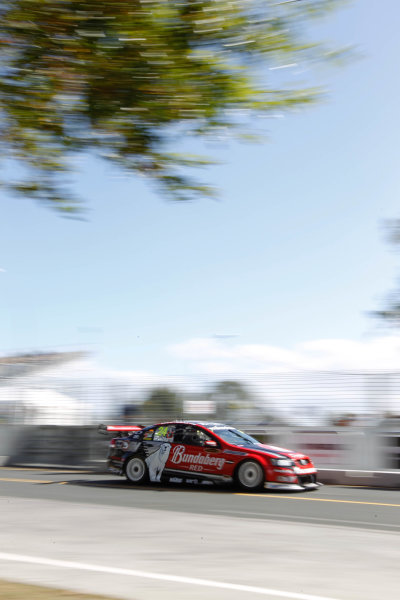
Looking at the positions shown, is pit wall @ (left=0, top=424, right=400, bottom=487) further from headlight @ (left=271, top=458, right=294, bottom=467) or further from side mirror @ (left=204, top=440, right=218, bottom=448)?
side mirror @ (left=204, top=440, right=218, bottom=448)

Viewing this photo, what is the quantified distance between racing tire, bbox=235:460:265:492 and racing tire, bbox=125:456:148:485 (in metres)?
2.04

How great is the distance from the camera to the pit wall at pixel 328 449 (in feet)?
52.5

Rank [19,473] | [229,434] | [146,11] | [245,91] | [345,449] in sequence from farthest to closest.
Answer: [19,473] → [345,449] → [229,434] → [245,91] → [146,11]

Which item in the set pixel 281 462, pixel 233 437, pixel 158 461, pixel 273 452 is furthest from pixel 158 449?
pixel 281 462

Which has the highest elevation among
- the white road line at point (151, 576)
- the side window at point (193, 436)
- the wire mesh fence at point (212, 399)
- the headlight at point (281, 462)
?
the wire mesh fence at point (212, 399)

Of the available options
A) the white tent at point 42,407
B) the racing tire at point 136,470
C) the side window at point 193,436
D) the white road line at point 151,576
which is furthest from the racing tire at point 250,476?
the white tent at point 42,407

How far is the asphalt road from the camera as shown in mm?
5586

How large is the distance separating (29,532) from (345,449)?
979 cm

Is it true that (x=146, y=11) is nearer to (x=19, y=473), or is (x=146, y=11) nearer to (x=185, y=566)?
(x=185, y=566)

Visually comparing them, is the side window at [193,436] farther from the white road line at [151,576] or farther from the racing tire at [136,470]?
the white road line at [151,576]

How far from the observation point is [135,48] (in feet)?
14.5

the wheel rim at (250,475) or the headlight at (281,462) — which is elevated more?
the headlight at (281,462)

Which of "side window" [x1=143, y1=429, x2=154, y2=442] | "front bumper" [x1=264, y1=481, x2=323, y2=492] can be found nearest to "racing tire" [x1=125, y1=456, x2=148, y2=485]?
"side window" [x1=143, y1=429, x2=154, y2=442]

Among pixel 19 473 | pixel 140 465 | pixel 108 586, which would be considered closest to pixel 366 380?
pixel 140 465
